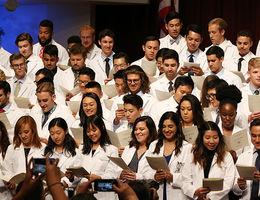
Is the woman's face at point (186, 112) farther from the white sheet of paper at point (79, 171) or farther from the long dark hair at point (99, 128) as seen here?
the white sheet of paper at point (79, 171)

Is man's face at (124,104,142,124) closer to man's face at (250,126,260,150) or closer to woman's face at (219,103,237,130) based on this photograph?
woman's face at (219,103,237,130)

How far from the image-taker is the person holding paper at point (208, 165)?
5.41 m

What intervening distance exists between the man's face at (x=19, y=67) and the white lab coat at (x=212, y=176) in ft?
10.9

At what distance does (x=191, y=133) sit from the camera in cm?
593

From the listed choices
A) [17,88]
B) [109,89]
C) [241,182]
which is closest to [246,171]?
[241,182]

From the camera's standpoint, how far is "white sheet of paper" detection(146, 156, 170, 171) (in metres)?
5.30

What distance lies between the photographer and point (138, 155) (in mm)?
5855

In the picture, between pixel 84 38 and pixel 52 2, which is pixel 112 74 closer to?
pixel 84 38

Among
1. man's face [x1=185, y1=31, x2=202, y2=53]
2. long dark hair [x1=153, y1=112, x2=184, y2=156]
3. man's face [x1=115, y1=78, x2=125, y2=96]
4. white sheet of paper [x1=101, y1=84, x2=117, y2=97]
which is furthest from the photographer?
man's face [x1=185, y1=31, x2=202, y2=53]

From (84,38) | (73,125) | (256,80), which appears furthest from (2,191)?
(84,38)

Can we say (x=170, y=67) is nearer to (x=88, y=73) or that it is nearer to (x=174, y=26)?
(x=88, y=73)

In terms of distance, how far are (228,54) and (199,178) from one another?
3275 millimetres

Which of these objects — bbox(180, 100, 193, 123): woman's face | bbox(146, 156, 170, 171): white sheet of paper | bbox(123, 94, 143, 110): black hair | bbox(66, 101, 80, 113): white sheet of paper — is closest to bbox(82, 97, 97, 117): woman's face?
bbox(123, 94, 143, 110): black hair

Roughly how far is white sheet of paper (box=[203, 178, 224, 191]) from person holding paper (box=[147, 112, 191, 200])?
0.44 meters
